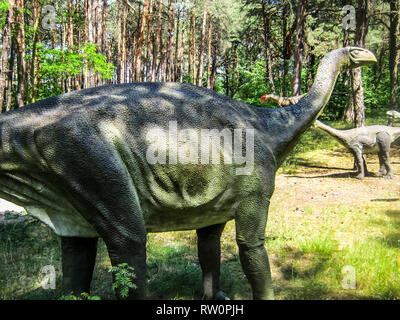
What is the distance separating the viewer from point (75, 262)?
2822 mm

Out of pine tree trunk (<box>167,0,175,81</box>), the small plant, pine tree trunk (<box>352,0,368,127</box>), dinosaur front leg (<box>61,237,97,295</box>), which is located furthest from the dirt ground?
pine tree trunk (<box>167,0,175,81</box>)

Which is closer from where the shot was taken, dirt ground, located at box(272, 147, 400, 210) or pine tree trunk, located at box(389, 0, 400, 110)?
dirt ground, located at box(272, 147, 400, 210)

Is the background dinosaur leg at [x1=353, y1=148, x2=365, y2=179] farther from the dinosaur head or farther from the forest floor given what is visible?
the dinosaur head

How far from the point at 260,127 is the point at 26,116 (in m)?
1.66

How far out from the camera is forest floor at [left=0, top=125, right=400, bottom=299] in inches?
149

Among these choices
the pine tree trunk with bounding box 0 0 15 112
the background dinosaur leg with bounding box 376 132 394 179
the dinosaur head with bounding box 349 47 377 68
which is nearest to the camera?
the dinosaur head with bounding box 349 47 377 68

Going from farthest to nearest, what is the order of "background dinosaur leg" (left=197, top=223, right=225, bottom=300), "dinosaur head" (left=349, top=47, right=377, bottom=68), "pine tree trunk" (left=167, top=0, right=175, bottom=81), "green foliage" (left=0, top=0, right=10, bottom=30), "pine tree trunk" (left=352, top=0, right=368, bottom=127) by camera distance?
"pine tree trunk" (left=167, top=0, right=175, bottom=81) < "pine tree trunk" (left=352, top=0, right=368, bottom=127) < "green foliage" (left=0, top=0, right=10, bottom=30) < "background dinosaur leg" (left=197, top=223, right=225, bottom=300) < "dinosaur head" (left=349, top=47, right=377, bottom=68)

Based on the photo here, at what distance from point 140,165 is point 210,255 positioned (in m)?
1.50

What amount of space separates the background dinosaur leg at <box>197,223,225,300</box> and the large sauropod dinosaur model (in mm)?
675

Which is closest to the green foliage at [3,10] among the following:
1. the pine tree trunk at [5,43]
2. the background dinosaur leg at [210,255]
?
the pine tree trunk at [5,43]

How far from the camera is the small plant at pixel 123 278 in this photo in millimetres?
2178

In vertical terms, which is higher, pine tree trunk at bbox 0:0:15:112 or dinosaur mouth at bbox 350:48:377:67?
pine tree trunk at bbox 0:0:15:112

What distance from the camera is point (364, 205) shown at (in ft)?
23.5

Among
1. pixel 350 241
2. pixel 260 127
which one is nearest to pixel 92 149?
pixel 260 127
